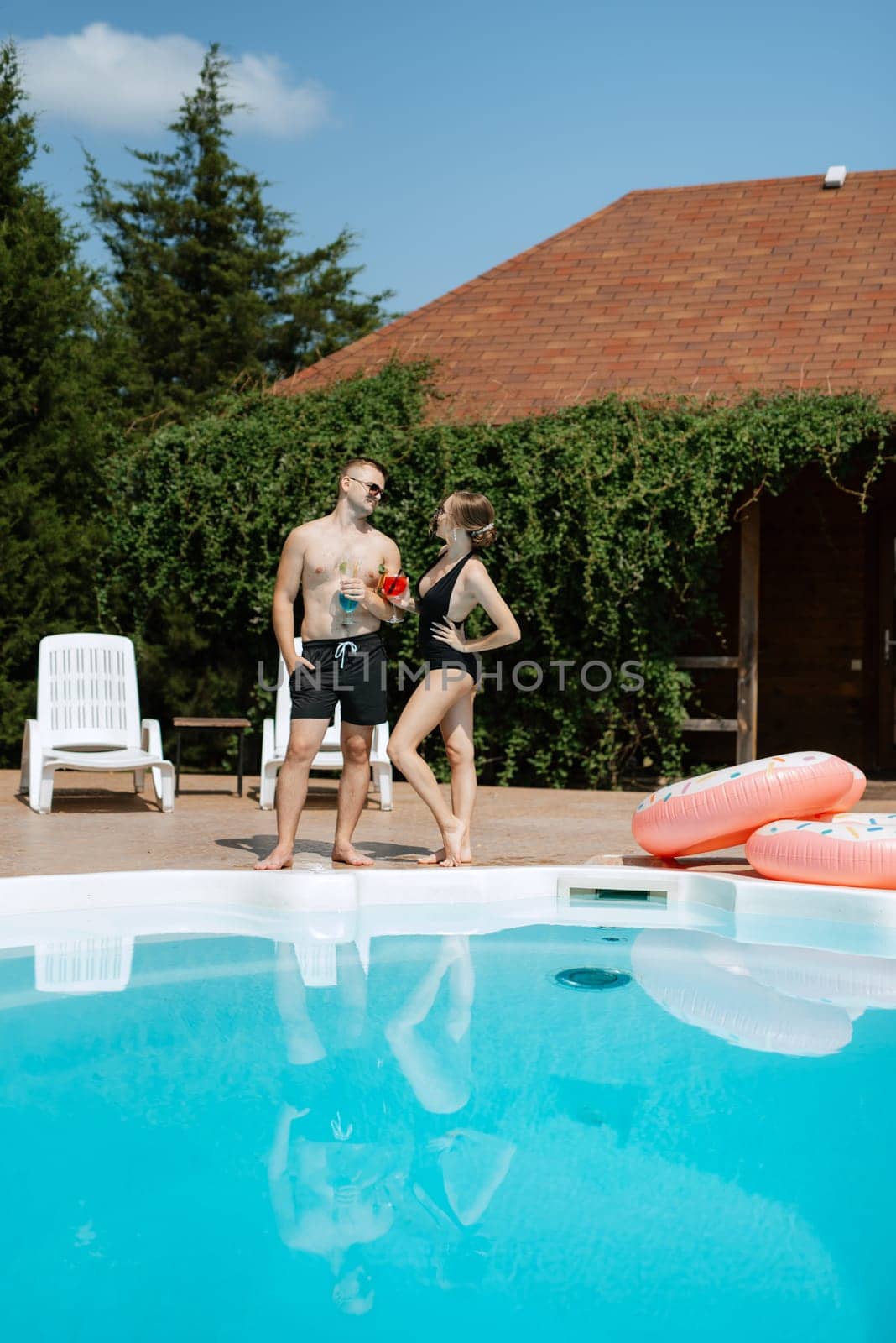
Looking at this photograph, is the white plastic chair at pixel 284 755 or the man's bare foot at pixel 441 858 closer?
the man's bare foot at pixel 441 858

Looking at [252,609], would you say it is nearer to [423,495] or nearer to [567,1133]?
[423,495]

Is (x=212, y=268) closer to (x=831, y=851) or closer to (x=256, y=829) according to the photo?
(x=256, y=829)

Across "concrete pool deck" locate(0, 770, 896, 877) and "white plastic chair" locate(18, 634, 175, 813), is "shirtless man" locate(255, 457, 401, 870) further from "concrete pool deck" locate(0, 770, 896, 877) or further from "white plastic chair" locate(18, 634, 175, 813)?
"white plastic chair" locate(18, 634, 175, 813)

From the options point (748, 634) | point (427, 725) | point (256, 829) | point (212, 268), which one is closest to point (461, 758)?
point (427, 725)

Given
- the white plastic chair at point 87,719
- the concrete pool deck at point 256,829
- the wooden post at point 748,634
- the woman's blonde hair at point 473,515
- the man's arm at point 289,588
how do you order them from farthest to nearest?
the wooden post at point 748,634 → the white plastic chair at point 87,719 → the concrete pool deck at point 256,829 → the woman's blonde hair at point 473,515 → the man's arm at point 289,588

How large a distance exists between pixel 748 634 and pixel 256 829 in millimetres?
5061

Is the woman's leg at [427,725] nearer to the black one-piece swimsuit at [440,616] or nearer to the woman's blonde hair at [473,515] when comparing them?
the black one-piece swimsuit at [440,616]

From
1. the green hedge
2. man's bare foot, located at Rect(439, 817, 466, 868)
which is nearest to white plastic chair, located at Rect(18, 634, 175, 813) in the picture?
the green hedge

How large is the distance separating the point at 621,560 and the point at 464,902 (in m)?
5.06

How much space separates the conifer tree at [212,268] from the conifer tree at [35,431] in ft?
Answer: 48.5

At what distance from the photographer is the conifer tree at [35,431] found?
1186 cm

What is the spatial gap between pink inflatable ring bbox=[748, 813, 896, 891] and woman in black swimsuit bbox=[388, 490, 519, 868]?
148cm

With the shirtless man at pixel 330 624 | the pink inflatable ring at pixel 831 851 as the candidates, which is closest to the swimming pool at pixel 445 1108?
the pink inflatable ring at pixel 831 851

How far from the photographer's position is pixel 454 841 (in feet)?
20.4
